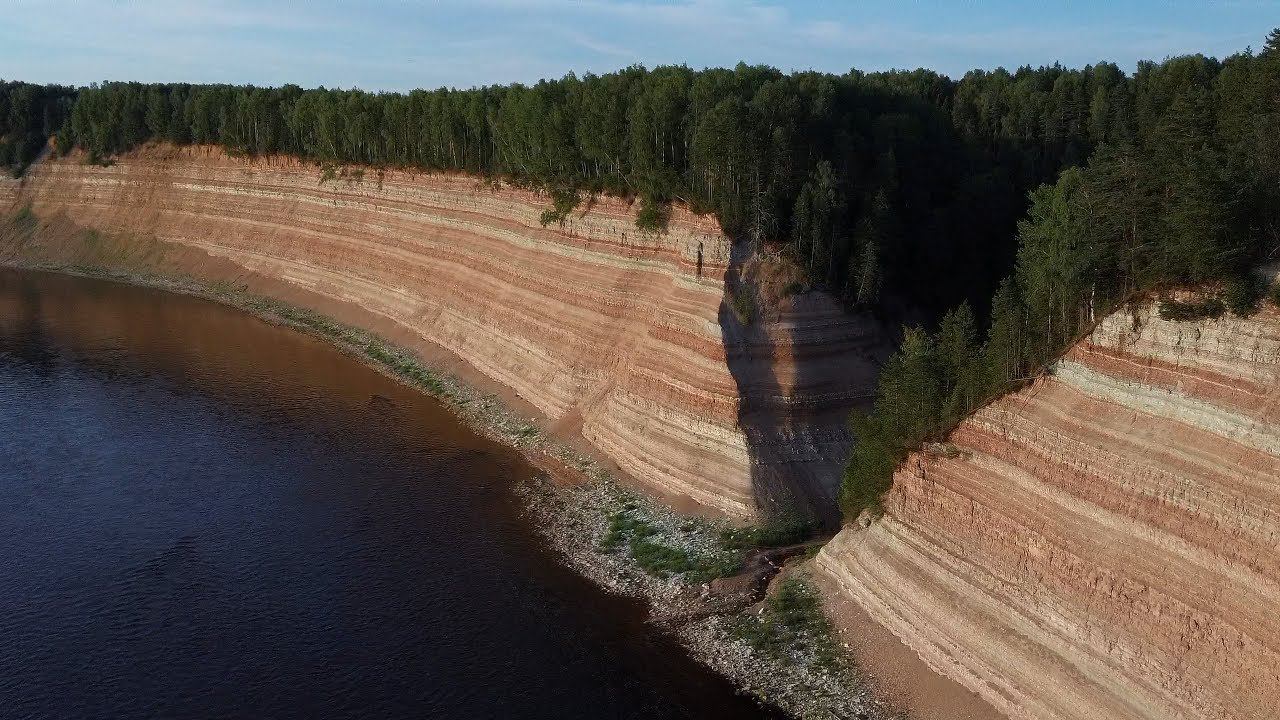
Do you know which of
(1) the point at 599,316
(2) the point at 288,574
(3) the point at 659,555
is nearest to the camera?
(2) the point at 288,574

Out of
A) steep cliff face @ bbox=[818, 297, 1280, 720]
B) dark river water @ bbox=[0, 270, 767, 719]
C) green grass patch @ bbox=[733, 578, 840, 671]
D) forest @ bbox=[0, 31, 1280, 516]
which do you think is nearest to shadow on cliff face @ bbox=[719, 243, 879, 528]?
forest @ bbox=[0, 31, 1280, 516]

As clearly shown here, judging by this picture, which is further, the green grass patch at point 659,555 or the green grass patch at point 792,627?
the green grass patch at point 659,555

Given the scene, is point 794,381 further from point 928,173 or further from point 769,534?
point 928,173

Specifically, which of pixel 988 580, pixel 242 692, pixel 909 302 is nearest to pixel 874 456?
pixel 988 580

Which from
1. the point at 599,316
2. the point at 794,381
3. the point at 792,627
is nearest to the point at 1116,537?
the point at 792,627

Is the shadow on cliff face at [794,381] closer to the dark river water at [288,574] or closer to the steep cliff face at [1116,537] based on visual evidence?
the dark river water at [288,574]

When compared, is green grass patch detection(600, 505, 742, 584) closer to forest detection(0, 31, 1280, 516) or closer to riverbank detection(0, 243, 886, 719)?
riverbank detection(0, 243, 886, 719)

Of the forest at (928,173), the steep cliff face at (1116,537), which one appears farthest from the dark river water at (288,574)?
the forest at (928,173)
